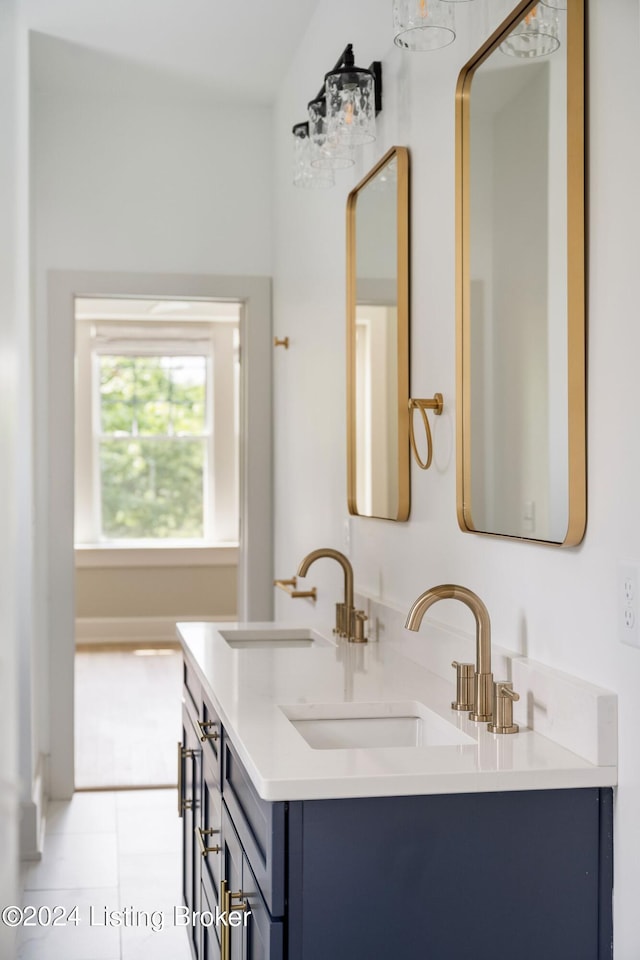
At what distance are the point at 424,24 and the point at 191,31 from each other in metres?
1.92

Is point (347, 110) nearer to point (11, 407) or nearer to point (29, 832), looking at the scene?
point (11, 407)

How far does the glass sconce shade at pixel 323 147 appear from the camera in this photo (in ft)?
8.18

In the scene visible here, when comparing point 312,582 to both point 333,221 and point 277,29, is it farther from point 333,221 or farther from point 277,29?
point 277,29

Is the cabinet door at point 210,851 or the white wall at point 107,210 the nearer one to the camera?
the cabinet door at point 210,851

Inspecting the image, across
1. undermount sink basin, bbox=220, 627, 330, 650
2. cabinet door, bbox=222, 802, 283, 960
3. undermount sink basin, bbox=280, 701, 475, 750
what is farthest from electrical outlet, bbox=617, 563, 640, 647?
undermount sink basin, bbox=220, 627, 330, 650

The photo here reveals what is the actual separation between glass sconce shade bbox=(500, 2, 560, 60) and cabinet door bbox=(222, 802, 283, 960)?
1340mm

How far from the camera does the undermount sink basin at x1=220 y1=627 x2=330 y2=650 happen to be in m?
2.73

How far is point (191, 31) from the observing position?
3.48 metres

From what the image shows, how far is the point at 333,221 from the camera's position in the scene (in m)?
3.12

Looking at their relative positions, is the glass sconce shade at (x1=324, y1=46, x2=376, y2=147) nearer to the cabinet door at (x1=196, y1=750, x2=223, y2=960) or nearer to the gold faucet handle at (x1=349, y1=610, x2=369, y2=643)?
the gold faucet handle at (x1=349, y1=610, x2=369, y2=643)

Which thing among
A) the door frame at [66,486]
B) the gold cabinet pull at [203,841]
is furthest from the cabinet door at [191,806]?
the door frame at [66,486]

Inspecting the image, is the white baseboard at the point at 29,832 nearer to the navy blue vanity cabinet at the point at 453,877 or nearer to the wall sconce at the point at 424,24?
the navy blue vanity cabinet at the point at 453,877

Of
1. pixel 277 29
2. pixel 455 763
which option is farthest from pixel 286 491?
pixel 455 763

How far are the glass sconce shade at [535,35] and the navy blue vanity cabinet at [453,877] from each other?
3.71ft
